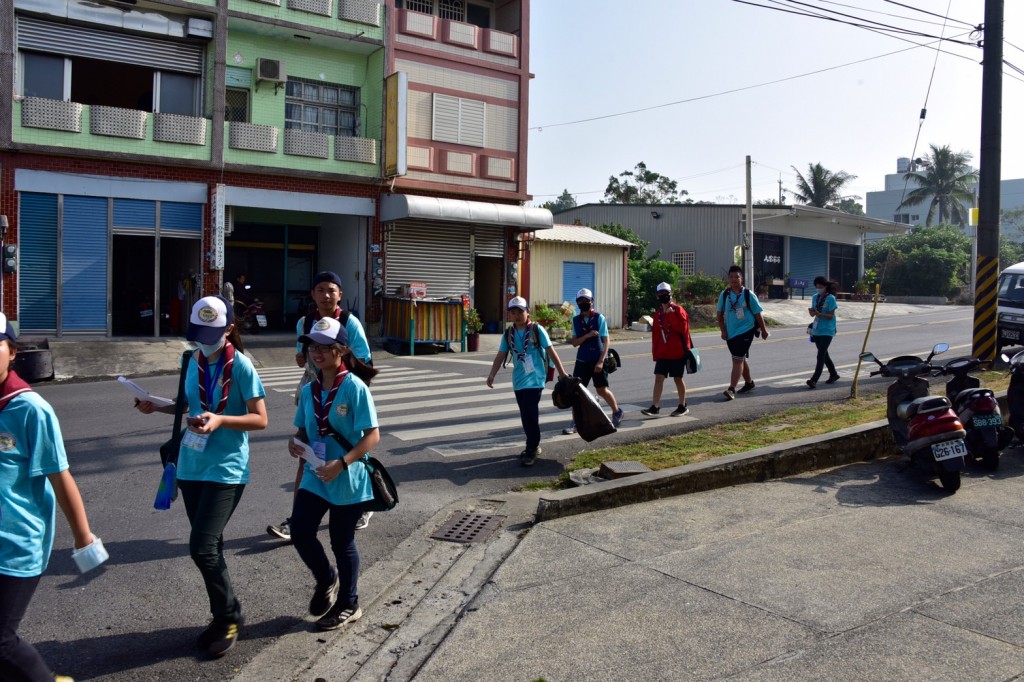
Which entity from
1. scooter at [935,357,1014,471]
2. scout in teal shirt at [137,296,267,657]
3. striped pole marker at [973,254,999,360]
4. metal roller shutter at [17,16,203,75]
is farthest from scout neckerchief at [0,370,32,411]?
metal roller shutter at [17,16,203,75]

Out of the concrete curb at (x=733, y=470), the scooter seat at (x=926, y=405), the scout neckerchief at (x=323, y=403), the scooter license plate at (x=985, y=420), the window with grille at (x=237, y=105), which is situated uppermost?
the window with grille at (x=237, y=105)

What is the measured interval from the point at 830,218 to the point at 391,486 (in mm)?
39007

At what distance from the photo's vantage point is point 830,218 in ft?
132

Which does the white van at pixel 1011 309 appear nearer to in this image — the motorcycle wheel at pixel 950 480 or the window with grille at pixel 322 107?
the motorcycle wheel at pixel 950 480


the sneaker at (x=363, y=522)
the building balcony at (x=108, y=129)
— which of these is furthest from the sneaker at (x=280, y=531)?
the building balcony at (x=108, y=129)

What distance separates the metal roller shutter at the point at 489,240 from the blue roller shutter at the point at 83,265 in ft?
31.4

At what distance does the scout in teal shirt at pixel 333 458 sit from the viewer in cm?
453

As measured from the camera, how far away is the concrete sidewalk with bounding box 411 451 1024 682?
417 cm

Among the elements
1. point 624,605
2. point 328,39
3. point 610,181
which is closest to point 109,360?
point 328,39

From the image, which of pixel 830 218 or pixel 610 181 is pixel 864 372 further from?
pixel 610 181

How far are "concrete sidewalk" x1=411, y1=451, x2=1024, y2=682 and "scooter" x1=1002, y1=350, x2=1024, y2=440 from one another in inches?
71.5

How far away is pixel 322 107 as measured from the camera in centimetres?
2266

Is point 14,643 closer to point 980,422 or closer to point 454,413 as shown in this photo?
point 980,422

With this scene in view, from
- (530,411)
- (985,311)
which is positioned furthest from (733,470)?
(985,311)
